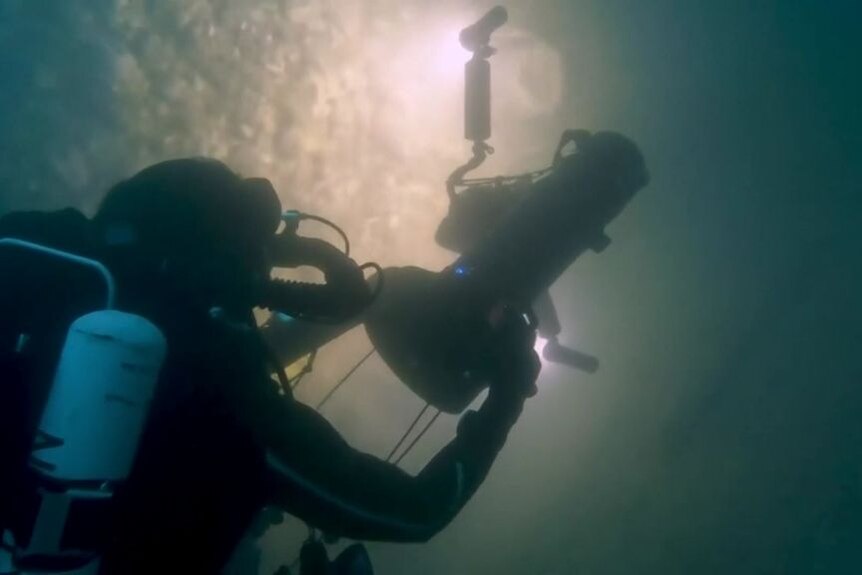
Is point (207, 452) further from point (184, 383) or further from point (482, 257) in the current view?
point (482, 257)

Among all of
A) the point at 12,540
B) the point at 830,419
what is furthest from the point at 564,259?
the point at 830,419

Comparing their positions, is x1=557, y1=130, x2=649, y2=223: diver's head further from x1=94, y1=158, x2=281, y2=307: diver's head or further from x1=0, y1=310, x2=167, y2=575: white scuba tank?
x1=0, y1=310, x2=167, y2=575: white scuba tank

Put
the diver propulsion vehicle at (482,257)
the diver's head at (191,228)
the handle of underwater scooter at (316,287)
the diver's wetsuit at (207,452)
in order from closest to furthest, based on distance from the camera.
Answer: the diver's wetsuit at (207,452) → the diver's head at (191,228) → the handle of underwater scooter at (316,287) → the diver propulsion vehicle at (482,257)

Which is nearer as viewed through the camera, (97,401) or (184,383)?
(97,401)

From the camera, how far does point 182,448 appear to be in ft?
6.92

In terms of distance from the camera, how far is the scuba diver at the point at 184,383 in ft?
6.58

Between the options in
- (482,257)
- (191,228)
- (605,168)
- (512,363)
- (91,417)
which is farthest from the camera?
(605,168)

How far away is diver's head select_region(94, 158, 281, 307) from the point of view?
7.25 feet

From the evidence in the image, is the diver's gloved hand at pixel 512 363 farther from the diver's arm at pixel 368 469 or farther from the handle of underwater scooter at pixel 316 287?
the handle of underwater scooter at pixel 316 287

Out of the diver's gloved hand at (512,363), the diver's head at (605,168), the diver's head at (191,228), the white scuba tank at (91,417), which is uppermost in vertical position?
the diver's head at (605,168)

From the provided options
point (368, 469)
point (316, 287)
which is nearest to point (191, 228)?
point (316, 287)

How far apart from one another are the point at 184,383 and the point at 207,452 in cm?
22

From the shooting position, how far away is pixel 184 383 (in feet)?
7.09

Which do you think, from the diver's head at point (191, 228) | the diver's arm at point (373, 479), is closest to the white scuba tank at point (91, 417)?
the diver's head at point (191, 228)
